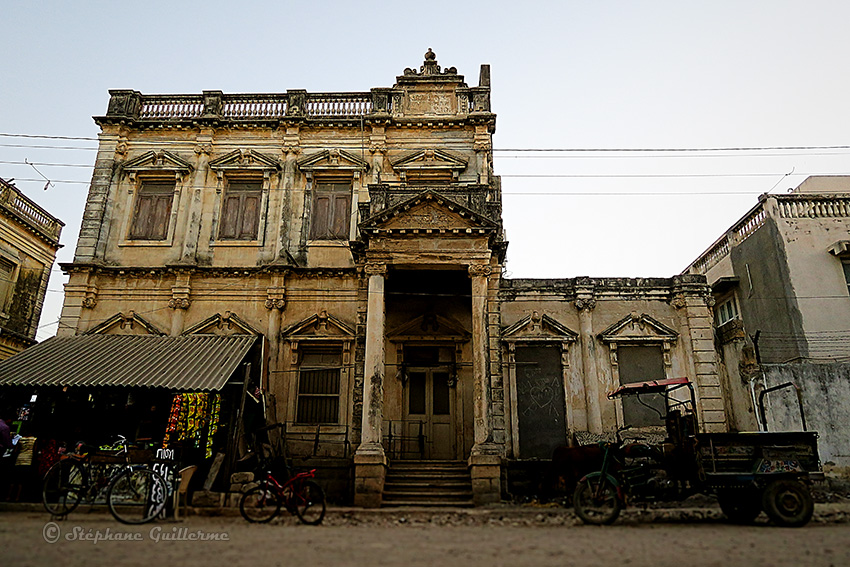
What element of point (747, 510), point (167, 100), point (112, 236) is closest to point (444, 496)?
point (747, 510)

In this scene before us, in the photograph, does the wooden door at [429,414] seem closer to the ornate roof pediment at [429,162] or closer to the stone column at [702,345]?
the ornate roof pediment at [429,162]

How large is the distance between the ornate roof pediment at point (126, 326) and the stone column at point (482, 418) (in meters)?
9.75

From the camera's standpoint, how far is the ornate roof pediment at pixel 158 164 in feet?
59.7

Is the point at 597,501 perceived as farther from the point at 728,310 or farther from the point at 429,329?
the point at 728,310

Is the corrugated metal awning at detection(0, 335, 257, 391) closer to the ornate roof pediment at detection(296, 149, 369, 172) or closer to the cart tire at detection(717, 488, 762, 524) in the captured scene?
the ornate roof pediment at detection(296, 149, 369, 172)

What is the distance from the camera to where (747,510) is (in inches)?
400

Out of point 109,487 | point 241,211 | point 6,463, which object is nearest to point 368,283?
point 241,211

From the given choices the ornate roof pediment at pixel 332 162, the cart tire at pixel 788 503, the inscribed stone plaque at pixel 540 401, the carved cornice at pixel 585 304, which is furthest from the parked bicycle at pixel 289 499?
the ornate roof pediment at pixel 332 162

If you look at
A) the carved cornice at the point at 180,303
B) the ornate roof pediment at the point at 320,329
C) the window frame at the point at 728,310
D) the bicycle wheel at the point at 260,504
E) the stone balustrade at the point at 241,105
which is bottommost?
the bicycle wheel at the point at 260,504

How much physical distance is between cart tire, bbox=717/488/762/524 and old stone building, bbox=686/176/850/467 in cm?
516

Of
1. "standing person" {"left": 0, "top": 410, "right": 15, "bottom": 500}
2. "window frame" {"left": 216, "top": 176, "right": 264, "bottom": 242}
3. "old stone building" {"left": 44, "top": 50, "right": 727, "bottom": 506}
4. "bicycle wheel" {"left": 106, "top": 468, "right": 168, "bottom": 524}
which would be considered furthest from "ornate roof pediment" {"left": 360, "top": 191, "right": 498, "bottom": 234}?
"standing person" {"left": 0, "top": 410, "right": 15, "bottom": 500}

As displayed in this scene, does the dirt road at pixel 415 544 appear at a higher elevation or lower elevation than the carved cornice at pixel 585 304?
lower

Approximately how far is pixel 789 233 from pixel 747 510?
1066cm

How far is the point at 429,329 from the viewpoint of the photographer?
16.5 meters
